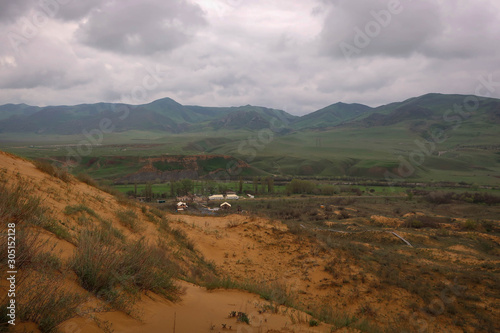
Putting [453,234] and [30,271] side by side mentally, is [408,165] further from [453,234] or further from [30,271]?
[30,271]

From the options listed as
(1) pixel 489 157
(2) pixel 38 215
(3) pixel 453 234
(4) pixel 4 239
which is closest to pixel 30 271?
(4) pixel 4 239

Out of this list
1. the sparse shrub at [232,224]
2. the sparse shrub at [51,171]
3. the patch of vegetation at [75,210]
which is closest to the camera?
the patch of vegetation at [75,210]

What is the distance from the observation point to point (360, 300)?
10.9 meters

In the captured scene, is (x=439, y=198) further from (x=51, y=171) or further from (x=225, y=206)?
(x=51, y=171)

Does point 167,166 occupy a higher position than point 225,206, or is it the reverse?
point 167,166

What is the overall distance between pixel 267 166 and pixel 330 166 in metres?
27.7

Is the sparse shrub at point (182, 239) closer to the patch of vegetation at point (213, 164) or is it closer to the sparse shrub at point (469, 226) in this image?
the sparse shrub at point (469, 226)

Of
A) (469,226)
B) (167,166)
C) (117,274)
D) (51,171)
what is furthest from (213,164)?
(117,274)

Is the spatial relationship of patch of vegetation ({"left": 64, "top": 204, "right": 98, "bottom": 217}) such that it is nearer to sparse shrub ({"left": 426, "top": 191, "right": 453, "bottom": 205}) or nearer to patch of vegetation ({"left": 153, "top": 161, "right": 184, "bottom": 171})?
sparse shrub ({"left": 426, "top": 191, "right": 453, "bottom": 205})

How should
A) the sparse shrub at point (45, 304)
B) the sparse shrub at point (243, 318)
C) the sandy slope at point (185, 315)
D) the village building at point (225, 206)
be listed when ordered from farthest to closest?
the village building at point (225, 206), the sparse shrub at point (243, 318), the sandy slope at point (185, 315), the sparse shrub at point (45, 304)

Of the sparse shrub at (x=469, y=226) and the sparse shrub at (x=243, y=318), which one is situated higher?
the sparse shrub at (x=243, y=318)

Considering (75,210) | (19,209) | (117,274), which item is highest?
(19,209)

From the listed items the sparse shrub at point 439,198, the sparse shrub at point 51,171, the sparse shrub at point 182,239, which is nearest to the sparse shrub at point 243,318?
the sparse shrub at point 182,239

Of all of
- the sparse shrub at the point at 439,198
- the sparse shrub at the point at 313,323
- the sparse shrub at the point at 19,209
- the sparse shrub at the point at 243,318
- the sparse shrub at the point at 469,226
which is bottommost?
the sparse shrub at the point at 439,198
